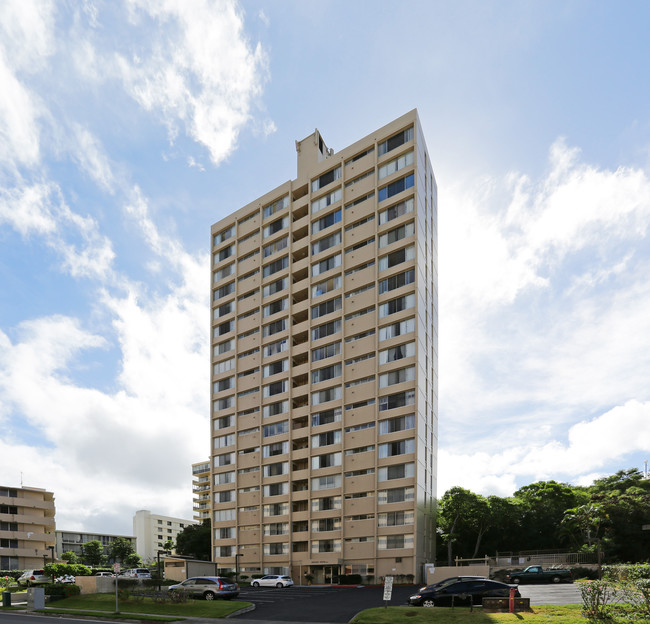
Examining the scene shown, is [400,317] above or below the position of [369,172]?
below

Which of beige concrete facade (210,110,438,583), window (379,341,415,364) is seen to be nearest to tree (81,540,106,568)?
beige concrete facade (210,110,438,583)

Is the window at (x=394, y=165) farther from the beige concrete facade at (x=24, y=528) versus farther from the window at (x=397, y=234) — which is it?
the beige concrete facade at (x=24, y=528)

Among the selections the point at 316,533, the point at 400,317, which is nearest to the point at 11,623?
the point at 316,533

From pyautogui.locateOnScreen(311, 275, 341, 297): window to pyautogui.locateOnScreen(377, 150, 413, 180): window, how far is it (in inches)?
513

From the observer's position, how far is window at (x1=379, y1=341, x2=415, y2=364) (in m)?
64.6

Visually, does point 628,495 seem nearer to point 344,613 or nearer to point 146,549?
point 344,613

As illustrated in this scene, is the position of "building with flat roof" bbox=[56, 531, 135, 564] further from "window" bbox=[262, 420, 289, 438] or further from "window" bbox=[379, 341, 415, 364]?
"window" bbox=[379, 341, 415, 364]

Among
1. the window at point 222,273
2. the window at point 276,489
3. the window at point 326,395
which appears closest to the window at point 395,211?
the window at point 326,395

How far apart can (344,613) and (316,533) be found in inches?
1396

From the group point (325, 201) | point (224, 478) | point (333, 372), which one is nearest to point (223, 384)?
point (224, 478)

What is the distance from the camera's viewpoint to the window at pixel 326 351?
235 feet

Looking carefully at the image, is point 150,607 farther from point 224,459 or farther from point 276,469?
point 224,459

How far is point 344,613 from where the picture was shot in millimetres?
33781

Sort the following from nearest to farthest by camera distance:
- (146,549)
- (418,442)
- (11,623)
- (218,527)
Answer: (11,623), (418,442), (218,527), (146,549)
